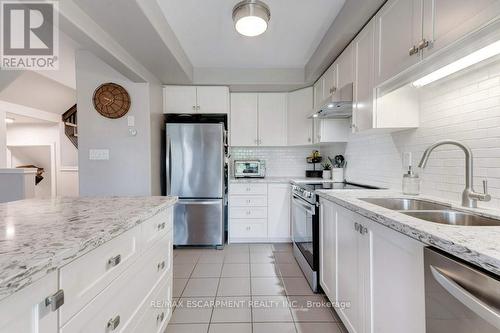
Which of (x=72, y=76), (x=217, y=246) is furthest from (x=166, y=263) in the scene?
(x=72, y=76)

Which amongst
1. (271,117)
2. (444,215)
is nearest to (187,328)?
(444,215)

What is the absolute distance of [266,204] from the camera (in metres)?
3.34

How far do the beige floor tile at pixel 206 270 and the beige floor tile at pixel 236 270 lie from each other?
65 mm

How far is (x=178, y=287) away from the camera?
2.20 meters

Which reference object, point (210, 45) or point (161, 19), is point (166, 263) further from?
point (210, 45)

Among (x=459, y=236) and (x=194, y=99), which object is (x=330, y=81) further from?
(x=459, y=236)

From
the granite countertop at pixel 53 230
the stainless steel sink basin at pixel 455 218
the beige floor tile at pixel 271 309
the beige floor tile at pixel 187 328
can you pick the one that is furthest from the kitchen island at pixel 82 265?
the stainless steel sink basin at pixel 455 218

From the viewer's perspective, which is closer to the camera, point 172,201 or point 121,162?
point 172,201

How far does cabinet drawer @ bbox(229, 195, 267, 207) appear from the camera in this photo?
3328 mm

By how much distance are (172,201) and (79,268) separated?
2.86ft

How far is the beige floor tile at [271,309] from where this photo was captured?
177 centimetres

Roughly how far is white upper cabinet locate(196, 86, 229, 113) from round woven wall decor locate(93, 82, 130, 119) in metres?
0.96

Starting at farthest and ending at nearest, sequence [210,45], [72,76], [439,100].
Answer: [72,76] → [210,45] → [439,100]

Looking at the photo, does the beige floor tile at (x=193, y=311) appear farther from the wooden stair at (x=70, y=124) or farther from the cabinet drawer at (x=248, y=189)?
the wooden stair at (x=70, y=124)
